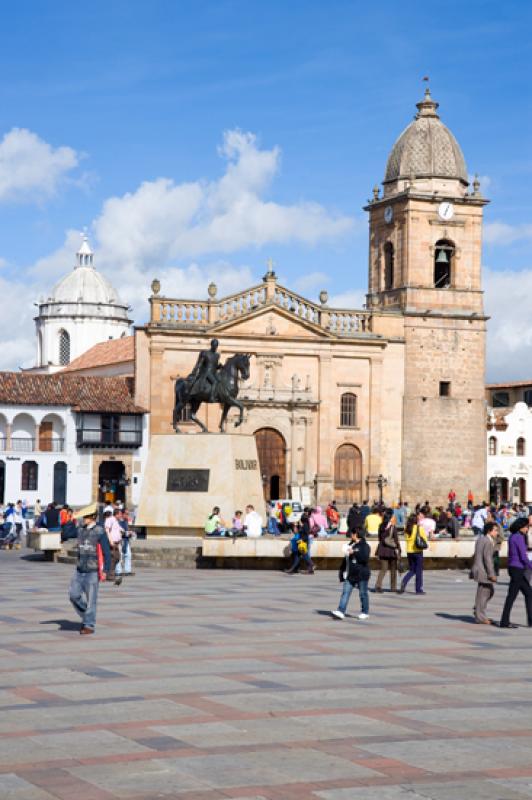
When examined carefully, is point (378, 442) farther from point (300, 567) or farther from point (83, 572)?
point (83, 572)

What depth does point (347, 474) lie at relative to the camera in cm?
6419

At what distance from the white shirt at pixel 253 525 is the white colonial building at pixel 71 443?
101ft

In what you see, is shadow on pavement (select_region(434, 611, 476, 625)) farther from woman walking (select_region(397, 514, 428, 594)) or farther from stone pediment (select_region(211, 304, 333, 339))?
stone pediment (select_region(211, 304, 333, 339))

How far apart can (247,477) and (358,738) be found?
23.0 m

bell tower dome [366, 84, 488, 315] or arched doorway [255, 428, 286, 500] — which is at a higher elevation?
bell tower dome [366, 84, 488, 315]

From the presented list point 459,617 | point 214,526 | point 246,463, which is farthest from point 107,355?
point 459,617

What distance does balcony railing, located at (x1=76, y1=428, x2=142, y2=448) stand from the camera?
62.0 m

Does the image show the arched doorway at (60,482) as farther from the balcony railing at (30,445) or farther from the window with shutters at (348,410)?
the window with shutters at (348,410)

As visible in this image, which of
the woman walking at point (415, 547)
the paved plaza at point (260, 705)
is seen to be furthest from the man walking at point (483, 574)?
the woman walking at point (415, 547)

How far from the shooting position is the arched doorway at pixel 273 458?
63094mm

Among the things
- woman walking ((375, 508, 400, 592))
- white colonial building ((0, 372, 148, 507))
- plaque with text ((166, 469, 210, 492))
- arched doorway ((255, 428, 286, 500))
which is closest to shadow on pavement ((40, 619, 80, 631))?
woman walking ((375, 508, 400, 592))

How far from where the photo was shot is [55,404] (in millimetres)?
62312

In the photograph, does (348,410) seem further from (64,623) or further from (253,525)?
(64,623)

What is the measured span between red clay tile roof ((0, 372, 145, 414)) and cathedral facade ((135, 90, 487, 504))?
16.4 ft
